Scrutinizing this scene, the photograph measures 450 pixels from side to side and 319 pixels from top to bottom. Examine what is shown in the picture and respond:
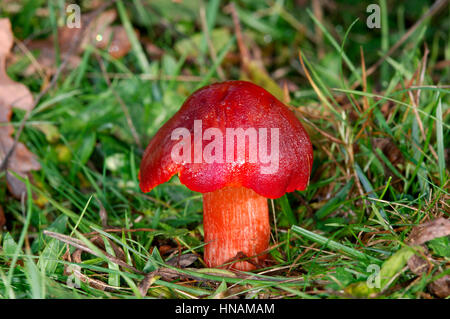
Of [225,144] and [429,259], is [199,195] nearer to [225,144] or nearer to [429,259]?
[225,144]

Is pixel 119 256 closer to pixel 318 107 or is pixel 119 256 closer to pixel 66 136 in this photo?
pixel 66 136

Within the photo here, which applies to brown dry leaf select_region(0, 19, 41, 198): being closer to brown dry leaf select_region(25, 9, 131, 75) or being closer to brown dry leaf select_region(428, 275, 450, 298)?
brown dry leaf select_region(25, 9, 131, 75)

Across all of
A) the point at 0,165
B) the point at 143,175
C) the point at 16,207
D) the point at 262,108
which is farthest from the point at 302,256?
the point at 0,165

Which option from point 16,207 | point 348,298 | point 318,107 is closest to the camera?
point 348,298

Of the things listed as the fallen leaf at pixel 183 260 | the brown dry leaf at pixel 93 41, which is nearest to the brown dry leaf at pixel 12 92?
the brown dry leaf at pixel 93 41

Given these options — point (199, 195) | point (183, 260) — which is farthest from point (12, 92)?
point (183, 260)

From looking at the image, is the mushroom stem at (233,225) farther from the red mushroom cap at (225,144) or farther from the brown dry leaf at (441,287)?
the brown dry leaf at (441,287)
